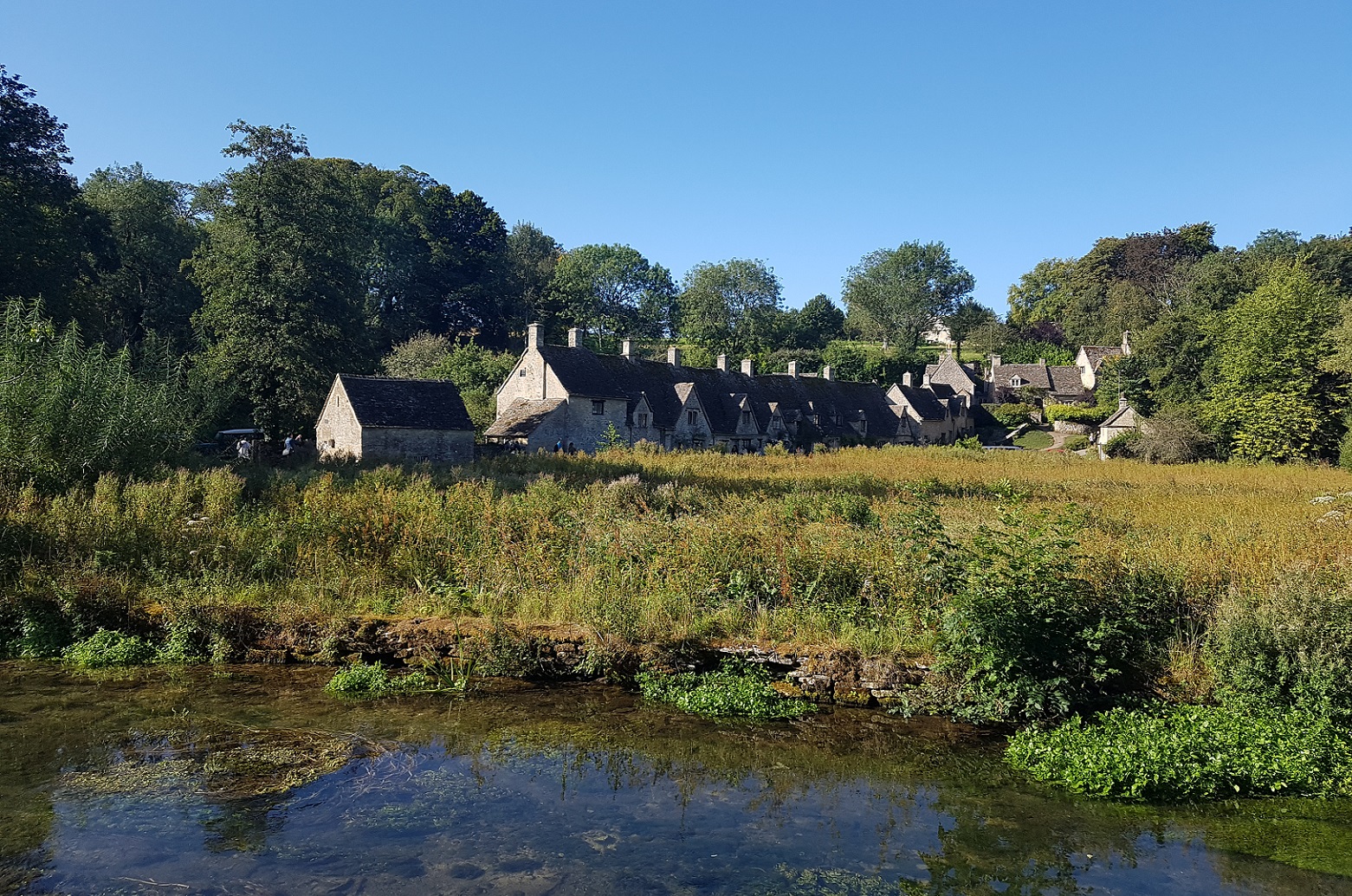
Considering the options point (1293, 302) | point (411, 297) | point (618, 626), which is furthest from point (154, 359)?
point (411, 297)

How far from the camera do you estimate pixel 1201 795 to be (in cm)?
802

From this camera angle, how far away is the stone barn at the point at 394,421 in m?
40.0

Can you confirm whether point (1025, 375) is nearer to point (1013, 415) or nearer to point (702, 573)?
point (1013, 415)

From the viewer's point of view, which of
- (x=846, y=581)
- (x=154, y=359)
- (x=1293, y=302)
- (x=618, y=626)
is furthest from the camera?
(x=1293, y=302)

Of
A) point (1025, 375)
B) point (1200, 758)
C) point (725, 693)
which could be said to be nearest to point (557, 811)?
point (725, 693)

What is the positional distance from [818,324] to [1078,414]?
48876 millimetres

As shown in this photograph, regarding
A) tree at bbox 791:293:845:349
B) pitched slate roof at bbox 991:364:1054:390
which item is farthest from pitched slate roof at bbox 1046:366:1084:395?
tree at bbox 791:293:845:349

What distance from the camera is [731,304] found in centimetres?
11038

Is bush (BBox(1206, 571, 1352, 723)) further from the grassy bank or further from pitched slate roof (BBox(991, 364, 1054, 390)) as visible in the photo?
pitched slate roof (BBox(991, 364, 1054, 390))

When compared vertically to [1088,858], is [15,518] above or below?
above

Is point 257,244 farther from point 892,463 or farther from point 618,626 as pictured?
point 618,626

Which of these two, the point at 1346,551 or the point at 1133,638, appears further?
the point at 1346,551

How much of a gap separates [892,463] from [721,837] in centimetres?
3047

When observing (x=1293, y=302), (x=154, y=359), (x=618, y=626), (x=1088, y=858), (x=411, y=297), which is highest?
(x=411, y=297)
